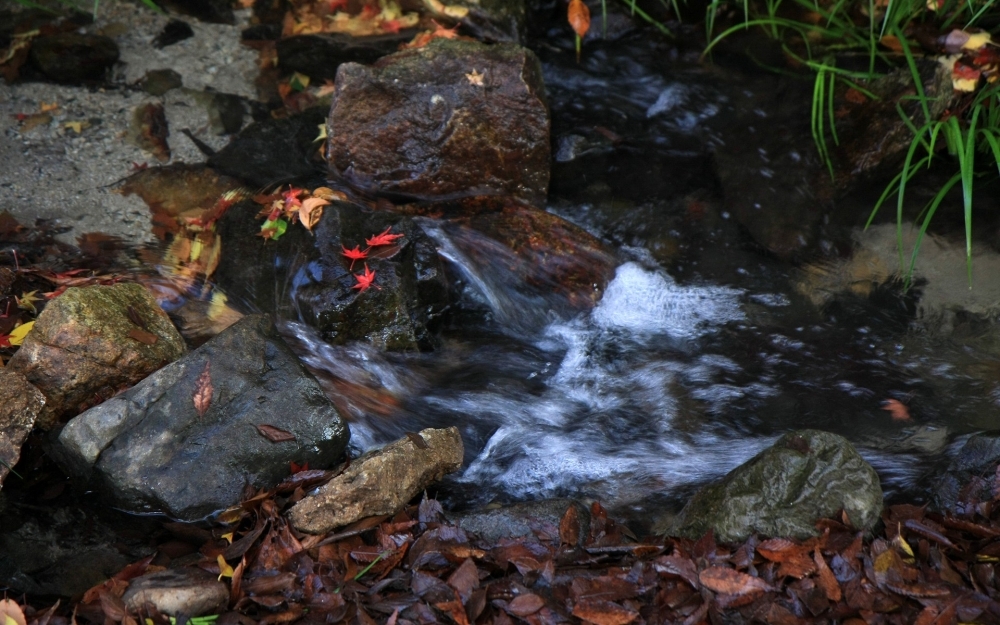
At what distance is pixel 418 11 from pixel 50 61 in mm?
2556

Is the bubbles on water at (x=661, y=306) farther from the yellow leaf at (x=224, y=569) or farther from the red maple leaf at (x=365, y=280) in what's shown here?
the yellow leaf at (x=224, y=569)

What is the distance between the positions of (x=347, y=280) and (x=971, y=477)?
9.25 ft

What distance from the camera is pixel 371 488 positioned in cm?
268

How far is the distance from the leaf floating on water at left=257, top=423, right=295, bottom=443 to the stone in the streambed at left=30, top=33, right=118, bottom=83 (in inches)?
144

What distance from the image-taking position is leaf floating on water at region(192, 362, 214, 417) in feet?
9.43

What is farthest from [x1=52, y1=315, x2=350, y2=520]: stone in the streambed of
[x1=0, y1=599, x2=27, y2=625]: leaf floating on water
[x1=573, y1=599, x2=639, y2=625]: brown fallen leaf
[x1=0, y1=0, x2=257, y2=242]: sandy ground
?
[x1=0, y1=0, x2=257, y2=242]: sandy ground

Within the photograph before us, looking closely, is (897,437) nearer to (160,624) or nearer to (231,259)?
(160,624)

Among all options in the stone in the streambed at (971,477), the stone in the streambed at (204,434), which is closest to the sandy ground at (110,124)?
the stone in the streambed at (204,434)

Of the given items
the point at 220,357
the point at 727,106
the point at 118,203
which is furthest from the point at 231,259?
the point at 727,106

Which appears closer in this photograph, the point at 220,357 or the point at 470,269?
the point at 220,357

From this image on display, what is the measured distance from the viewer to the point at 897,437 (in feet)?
11.1

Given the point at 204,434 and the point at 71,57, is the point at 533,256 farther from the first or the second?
the point at 71,57

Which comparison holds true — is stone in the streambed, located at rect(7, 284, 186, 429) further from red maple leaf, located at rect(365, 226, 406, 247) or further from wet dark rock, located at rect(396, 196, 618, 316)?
wet dark rock, located at rect(396, 196, 618, 316)

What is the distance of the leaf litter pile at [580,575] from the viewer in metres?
2.39
